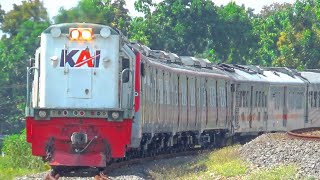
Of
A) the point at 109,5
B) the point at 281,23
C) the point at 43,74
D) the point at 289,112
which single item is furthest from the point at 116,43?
the point at 281,23

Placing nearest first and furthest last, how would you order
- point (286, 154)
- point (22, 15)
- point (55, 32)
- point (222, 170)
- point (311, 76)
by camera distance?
point (55, 32) < point (222, 170) < point (286, 154) < point (311, 76) < point (22, 15)

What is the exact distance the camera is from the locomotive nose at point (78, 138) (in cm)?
1936

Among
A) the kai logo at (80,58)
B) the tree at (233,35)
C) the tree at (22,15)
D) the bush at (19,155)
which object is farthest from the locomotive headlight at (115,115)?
the tree at (233,35)

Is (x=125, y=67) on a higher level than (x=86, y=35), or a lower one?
lower

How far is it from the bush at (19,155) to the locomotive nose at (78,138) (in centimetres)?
979

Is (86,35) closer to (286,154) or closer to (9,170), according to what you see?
(286,154)

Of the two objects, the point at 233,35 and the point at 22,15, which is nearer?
the point at 22,15

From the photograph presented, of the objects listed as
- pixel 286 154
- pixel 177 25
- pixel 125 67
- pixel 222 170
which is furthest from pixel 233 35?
pixel 125 67

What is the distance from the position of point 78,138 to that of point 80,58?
1467mm

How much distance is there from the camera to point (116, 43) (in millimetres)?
19953

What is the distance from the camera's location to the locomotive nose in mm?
19359

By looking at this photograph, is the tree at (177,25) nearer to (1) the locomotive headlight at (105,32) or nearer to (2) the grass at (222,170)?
(2) the grass at (222,170)

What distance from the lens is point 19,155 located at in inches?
1276

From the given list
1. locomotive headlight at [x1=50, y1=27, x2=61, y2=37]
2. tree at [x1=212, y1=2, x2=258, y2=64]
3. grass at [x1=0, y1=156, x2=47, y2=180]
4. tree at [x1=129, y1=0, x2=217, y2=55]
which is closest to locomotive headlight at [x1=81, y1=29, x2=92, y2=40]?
locomotive headlight at [x1=50, y1=27, x2=61, y2=37]
